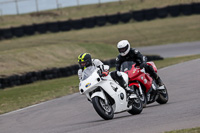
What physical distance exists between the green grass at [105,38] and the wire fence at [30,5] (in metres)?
7.69

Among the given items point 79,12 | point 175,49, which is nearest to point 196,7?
point 175,49

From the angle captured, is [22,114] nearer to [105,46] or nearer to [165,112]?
[165,112]

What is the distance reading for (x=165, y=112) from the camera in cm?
832

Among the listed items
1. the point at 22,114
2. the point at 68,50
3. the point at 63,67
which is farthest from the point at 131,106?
the point at 68,50

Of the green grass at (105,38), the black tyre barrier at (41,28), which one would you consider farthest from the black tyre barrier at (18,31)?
the black tyre barrier at (41,28)

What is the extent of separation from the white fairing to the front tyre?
8cm

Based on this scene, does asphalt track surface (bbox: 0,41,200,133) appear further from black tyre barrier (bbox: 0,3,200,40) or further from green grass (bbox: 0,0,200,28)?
green grass (bbox: 0,0,200,28)

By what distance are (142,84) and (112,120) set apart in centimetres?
169

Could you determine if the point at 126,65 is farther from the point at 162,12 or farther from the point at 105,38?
the point at 162,12

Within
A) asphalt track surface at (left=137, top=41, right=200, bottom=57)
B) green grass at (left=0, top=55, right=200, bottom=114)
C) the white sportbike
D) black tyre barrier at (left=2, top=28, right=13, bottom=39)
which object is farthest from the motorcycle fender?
black tyre barrier at (left=2, top=28, right=13, bottom=39)

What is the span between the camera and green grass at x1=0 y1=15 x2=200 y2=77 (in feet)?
88.4

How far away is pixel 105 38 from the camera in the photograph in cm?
3766

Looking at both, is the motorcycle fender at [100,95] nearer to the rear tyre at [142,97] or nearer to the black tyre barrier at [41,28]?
the rear tyre at [142,97]

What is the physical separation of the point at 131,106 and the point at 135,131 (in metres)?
2.29
